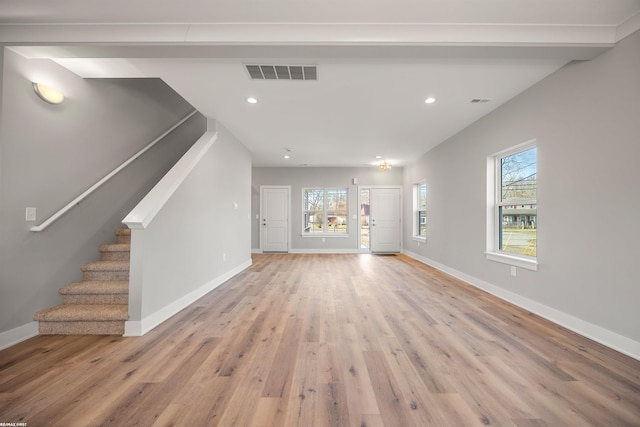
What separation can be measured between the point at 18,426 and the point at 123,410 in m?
0.48

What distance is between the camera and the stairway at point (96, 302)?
2.36 meters

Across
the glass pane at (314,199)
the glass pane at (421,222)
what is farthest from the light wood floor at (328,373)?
the glass pane at (314,199)

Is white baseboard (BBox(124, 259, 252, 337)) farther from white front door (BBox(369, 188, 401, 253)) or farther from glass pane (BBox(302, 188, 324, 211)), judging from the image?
white front door (BBox(369, 188, 401, 253))

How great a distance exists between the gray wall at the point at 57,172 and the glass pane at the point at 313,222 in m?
4.76

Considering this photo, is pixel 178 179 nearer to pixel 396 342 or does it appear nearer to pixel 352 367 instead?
pixel 352 367

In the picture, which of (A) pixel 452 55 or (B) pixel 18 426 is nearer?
(B) pixel 18 426

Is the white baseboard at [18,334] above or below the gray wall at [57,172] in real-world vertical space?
below

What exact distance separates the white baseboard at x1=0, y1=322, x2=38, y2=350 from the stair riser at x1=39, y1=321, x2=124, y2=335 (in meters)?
0.05

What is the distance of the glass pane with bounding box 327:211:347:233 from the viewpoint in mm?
7922

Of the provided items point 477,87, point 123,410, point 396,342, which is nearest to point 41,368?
point 123,410

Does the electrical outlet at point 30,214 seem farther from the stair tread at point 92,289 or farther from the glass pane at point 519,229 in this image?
the glass pane at point 519,229

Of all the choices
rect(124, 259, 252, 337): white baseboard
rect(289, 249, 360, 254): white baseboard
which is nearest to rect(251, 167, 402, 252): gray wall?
rect(289, 249, 360, 254): white baseboard

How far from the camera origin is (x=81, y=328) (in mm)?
2379

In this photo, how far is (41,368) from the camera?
1.83 metres
